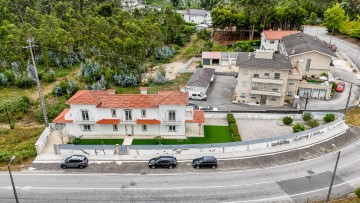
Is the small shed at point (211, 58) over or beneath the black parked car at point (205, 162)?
over

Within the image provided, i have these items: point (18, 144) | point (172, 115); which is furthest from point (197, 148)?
point (18, 144)

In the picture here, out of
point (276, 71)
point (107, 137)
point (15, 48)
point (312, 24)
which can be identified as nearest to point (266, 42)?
point (276, 71)

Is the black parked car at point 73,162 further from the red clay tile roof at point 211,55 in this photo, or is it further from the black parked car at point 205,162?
the red clay tile roof at point 211,55

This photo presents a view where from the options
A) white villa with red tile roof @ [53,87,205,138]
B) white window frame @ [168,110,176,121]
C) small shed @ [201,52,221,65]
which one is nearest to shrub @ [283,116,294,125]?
white villa with red tile roof @ [53,87,205,138]

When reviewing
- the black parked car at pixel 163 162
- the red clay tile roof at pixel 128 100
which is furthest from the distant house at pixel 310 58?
the black parked car at pixel 163 162

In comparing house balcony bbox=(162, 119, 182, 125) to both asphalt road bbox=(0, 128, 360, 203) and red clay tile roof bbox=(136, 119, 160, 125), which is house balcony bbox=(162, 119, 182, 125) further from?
asphalt road bbox=(0, 128, 360, 203)
